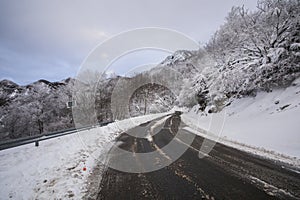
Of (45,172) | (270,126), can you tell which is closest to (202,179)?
(45,172)

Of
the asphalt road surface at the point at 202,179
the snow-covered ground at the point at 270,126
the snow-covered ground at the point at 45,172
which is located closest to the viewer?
the asphalt road surface at the point at 202,179

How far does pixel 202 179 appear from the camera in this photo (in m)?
3.61

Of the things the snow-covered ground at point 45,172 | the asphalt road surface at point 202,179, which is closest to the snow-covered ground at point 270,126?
the asphalt road surface at point 202,179

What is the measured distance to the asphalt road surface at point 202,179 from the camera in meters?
3.01

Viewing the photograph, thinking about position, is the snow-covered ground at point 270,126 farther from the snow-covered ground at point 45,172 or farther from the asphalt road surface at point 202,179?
the snow-covered ground at point 45,172

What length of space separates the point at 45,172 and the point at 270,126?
10.5 m

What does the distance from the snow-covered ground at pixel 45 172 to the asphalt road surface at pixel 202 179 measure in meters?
0.81

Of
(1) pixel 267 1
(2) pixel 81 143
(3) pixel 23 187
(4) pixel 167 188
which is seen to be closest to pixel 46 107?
(2) pixel 81 143

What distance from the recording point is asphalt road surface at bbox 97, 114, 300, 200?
9.88ft

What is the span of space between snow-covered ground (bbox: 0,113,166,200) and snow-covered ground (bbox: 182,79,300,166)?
6.93m

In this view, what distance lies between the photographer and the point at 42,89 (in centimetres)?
2806

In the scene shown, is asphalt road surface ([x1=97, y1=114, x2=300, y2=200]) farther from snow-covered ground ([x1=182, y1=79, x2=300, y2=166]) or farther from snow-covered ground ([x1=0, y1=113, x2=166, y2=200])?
snow-covered ground ([x1=182, y1=79, x2=300, y2=166])

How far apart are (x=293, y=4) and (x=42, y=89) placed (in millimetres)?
37964

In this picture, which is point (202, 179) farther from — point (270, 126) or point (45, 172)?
point (270, 126)
